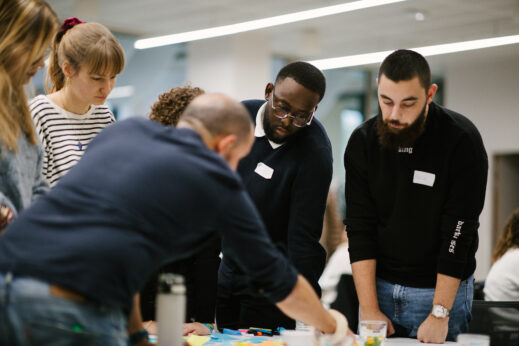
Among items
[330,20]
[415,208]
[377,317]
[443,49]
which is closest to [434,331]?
[377,317]

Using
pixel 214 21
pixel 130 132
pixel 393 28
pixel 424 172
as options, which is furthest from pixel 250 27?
pixel 130 132

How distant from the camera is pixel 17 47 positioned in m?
1.45

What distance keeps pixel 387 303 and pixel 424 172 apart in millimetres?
463

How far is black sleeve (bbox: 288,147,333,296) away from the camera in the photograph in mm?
2139

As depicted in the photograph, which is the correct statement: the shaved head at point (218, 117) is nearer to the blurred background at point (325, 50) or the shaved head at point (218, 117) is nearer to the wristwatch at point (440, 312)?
the wristwatch at point (440, 312)

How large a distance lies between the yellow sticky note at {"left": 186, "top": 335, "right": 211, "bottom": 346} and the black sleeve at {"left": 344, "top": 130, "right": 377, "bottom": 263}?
623 millimetres

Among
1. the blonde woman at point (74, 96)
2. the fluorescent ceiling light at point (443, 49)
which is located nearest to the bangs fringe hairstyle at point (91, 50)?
the blonde woman at point (74, 96)

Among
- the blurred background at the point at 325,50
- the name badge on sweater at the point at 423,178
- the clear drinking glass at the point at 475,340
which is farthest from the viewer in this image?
the blurred background at the point at 325,50

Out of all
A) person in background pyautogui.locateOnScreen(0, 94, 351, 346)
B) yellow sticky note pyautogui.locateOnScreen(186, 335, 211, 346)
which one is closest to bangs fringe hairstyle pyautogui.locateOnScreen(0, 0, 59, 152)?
person in background pyautogui.locateOnScreen(0, 94, 351, 346)

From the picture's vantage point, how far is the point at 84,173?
125 centimetres

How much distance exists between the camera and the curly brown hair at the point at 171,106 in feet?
6.64

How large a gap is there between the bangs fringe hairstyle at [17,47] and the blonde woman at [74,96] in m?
0.53

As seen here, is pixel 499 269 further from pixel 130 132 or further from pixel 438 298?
pixel 130 132

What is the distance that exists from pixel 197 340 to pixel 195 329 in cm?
9
